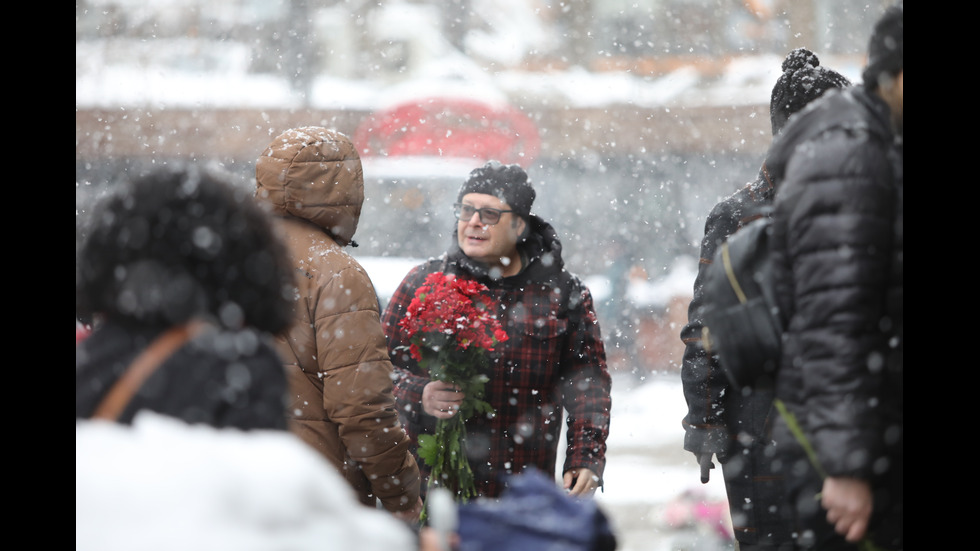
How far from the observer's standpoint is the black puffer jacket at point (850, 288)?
87.0 inches

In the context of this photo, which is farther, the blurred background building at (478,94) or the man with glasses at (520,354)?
the blurred background building at (478,94)

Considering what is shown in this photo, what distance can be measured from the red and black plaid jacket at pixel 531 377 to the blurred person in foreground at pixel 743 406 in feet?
1.59

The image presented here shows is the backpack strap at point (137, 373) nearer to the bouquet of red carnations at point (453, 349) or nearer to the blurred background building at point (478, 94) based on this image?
the bouquet of red carnations at point (453, 349)

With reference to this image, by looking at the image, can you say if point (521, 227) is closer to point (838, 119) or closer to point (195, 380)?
point (838, 119)

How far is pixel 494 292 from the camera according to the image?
402cm

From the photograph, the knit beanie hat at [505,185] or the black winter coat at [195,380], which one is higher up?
the knit beanie hat at [505,185]

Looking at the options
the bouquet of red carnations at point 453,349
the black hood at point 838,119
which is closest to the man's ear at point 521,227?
the bouquet of red carnations at point 453,349

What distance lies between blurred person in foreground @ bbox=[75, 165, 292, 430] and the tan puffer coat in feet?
3.38

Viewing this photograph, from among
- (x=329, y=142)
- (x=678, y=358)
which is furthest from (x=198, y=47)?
(x=329, y=142)

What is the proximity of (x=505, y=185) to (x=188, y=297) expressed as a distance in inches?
94.1

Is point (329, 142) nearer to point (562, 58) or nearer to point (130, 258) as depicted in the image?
point (130, 258)

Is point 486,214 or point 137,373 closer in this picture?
point 137,373

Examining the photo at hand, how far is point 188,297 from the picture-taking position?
1830 millimetres

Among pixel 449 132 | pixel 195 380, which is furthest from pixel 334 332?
pixel 449 132
